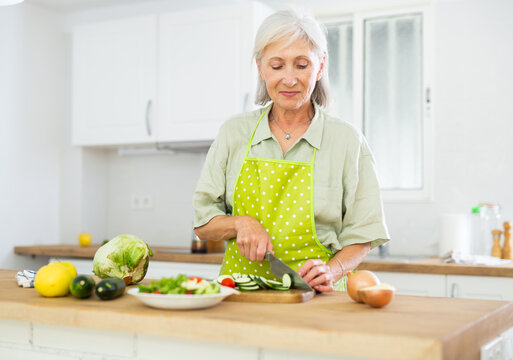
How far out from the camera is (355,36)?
3.89 m

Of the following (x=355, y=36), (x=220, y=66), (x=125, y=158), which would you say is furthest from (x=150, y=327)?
(x=125, y=158)

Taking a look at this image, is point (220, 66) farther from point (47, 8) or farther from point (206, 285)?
point (206, 285)

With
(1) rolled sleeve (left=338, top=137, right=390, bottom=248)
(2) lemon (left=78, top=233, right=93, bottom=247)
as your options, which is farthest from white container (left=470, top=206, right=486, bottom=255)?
(2) lemon (left=78, top=233, right=93, bottom=247)

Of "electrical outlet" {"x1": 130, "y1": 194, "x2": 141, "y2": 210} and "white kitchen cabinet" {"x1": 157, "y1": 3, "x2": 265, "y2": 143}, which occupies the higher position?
"white kitchen cabinet" {"x1": 157, "y1": 3, "x2": 265, "y2": 143}

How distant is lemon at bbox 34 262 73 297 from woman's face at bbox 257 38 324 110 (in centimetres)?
79

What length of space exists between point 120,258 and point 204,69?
218cm

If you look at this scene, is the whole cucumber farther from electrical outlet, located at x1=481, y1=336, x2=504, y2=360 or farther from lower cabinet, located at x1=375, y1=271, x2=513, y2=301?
lower cabinet, located at x1=375, y1=271, x2=513, y2=301

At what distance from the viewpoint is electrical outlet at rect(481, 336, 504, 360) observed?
1.33 metres

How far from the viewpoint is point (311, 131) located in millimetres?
1935

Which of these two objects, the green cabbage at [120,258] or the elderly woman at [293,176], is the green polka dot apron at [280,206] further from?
the green cabbage at [120,258]

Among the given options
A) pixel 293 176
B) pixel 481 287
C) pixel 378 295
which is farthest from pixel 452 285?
pixel 378 295

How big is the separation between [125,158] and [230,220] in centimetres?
276

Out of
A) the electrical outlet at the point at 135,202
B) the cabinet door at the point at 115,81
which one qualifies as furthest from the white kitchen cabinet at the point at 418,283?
the electrical outlet at the point at 135,202

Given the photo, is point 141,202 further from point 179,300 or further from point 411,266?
point 179,300
